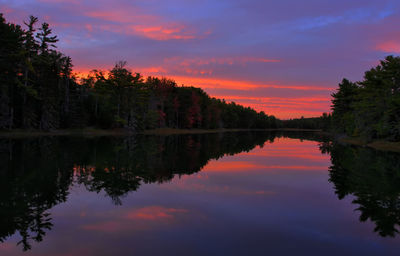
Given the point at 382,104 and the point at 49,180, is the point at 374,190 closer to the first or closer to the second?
the point at 49,180

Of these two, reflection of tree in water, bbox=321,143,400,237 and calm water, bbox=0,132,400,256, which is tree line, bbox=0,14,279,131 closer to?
calm water, bbox=0,132,400,256

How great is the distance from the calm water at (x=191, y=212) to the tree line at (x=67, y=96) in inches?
1644

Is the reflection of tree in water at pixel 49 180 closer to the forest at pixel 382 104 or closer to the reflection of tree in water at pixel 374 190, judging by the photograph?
A: the reflection of tree in water at pixel 374 190

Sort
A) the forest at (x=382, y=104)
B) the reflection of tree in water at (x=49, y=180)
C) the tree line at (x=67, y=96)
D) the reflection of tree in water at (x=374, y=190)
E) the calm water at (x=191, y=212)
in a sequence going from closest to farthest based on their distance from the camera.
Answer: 1. the calm water at (x=191, y=212)
2. the reflection of tree in water at (x=49, y=180)
3. the reflection of tree in water at (x=374, y=190)
4. the forest at (x=382, y=104)
5. the tree line at (x=67, y=96)

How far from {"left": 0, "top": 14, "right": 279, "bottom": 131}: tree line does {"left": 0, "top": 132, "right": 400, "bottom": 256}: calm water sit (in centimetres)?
4175

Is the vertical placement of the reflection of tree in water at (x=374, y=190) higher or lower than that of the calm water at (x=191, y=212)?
higher

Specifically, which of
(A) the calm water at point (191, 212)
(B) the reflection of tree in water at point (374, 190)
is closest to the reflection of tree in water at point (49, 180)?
(A) the calm water at point (191, 212)

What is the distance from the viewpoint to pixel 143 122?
8962cm

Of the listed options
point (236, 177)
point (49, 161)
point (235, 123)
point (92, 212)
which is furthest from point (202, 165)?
A: point (235, 123)

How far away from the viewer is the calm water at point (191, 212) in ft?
29.1

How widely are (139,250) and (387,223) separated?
9309mm

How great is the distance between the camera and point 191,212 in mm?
12227

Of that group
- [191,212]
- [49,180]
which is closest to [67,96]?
[49,180]

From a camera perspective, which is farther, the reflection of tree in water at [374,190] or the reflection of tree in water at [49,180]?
the reflection of tree in water at [374,190]
